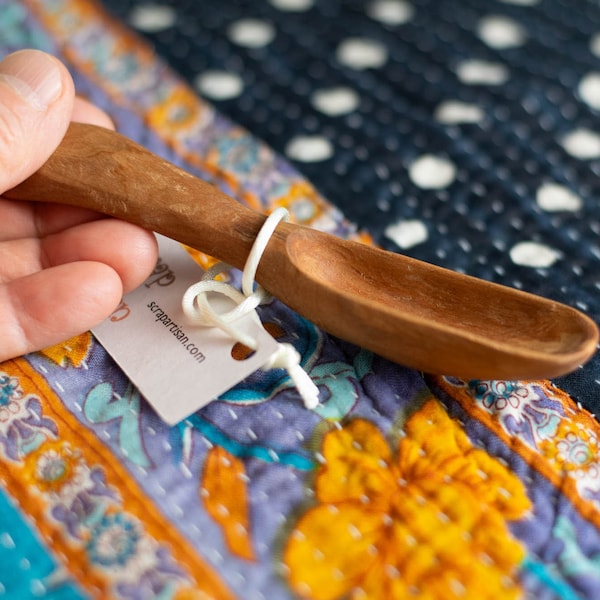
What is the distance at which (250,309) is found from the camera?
1.48 ft

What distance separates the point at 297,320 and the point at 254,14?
1.54ft

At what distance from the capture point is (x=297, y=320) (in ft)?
1.62

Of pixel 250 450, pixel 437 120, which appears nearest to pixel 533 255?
pixel 437 120

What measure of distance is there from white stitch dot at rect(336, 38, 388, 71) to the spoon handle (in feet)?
1.09

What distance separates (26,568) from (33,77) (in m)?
0.33

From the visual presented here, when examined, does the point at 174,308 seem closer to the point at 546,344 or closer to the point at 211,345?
the point at 211,345

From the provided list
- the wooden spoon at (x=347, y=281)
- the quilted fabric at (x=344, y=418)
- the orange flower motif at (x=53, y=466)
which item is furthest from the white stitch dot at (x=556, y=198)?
the orange flower motif at (x=53, y=466)

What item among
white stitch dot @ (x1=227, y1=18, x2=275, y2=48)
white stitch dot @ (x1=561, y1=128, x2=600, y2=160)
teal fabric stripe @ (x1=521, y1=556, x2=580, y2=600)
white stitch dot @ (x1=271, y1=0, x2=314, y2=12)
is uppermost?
white stitch dot @ (x1=271, y1=0, x2=314, y2=12)

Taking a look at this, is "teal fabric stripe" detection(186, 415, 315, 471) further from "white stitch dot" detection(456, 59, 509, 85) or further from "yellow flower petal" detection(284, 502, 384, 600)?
"white stitch dot" detection(456, 59, 509, 85)

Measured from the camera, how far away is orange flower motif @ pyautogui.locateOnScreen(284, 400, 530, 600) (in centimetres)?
36

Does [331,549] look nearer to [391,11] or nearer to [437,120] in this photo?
[437,120]

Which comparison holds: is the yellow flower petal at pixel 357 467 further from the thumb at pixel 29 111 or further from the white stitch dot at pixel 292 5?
the white stitch dot at pixel 292 5

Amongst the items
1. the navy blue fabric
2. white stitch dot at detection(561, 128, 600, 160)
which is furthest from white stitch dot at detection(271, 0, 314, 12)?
white stitch dot at detection(561, 128, 600, 160)

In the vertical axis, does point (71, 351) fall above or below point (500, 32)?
below
